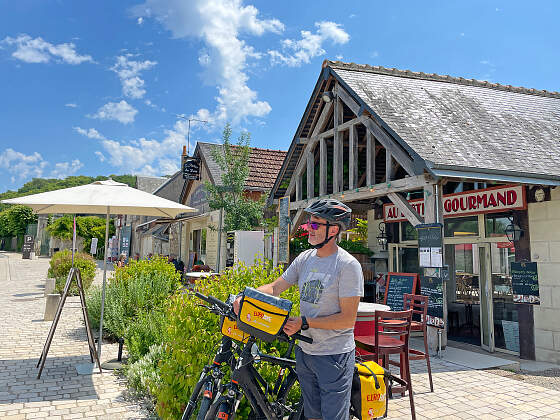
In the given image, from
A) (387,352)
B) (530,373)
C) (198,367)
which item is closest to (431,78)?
(530,373)

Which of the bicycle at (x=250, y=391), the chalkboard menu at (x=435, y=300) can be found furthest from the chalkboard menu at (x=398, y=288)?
the bicycle at (x=250, y=391)

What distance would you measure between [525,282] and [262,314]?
634cm

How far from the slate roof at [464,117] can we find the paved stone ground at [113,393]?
9.70ft

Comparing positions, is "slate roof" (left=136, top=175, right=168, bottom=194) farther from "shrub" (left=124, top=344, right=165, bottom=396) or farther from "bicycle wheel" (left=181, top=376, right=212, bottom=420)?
"bicycle wheel" (left=181, top=376, right=212, bottom=420)

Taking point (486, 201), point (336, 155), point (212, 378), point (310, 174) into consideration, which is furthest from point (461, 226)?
point (212, 378)

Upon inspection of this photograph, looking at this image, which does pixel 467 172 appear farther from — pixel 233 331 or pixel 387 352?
pixel 233 331

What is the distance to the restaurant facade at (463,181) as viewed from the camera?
634 centimetres

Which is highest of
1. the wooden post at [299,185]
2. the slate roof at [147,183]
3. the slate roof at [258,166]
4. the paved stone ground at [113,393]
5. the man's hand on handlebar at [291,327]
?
the slate roof at [147,183]

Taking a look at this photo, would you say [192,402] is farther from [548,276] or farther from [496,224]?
[496,224]

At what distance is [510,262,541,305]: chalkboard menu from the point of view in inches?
258

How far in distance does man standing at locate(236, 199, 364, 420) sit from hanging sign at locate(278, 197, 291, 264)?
7.76 metres

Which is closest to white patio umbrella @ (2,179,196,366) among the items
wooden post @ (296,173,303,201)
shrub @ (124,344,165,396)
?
shrub @ (124,344,165,396)

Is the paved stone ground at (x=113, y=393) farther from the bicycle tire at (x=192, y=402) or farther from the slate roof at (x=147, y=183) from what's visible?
the slate roof at (x=147, y=183)

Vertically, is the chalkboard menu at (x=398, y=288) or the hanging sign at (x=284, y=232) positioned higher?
the hanging sign at (x=284, y=232)
